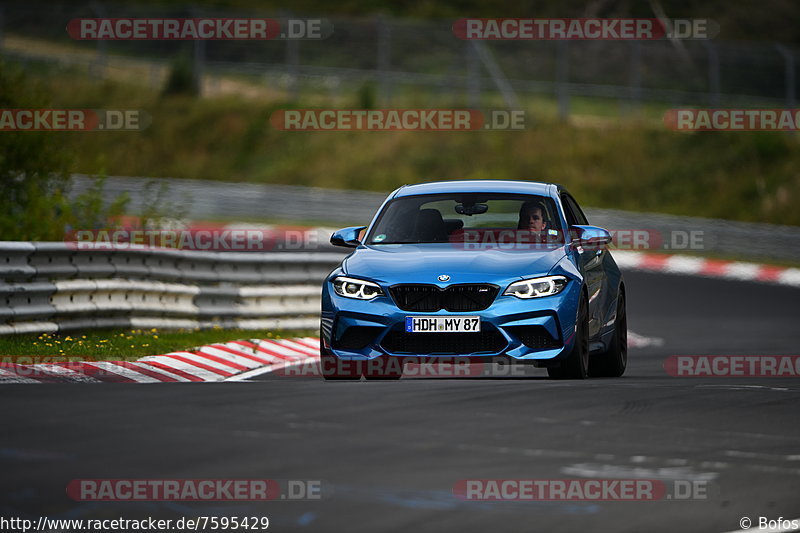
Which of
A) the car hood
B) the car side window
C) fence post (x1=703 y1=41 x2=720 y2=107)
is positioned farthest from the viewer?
fence post (x1=703 y1=41 x2=720 y2=107)

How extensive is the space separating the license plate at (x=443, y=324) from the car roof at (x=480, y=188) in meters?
1.83

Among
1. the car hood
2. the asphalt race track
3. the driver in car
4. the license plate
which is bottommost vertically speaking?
the asphalt race track

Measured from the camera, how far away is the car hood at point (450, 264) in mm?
10633

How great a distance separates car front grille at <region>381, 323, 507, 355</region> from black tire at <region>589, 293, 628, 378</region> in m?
2.06

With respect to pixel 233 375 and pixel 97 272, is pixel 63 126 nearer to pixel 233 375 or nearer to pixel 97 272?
pixel 97 272

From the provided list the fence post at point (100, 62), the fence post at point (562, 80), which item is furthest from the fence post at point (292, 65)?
the fence post at point (562, 80)

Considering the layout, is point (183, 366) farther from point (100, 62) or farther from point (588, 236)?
point (100, 62)

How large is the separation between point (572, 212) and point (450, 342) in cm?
260

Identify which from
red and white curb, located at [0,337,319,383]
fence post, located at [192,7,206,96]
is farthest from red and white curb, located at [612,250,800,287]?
fence post, located at [192,7,206,96]

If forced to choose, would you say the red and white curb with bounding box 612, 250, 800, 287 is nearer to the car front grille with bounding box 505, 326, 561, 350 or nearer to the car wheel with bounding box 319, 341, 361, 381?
Result: the car front grille with bounding box 505, 326, 561, 350

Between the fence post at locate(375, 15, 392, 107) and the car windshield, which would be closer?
the car windshield

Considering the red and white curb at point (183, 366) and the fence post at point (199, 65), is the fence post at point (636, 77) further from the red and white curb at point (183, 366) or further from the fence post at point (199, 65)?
the red and white curb at point (183, 366)

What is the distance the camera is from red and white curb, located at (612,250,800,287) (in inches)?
1128


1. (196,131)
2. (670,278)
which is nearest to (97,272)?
(670,278)
